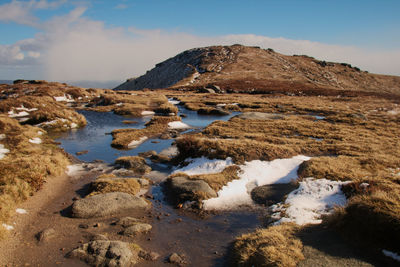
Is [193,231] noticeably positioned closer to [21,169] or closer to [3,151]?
[21,169]

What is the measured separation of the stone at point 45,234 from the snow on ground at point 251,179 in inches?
322

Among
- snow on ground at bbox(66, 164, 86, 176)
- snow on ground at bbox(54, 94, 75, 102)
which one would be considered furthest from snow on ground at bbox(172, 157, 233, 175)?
snow on ground at bbox(54, 94, 75, 102)

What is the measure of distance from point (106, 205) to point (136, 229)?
302 cm

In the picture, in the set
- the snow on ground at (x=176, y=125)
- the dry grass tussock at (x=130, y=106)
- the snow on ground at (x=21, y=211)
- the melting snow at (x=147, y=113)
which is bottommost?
the snow on ground at (x=21, y=211)

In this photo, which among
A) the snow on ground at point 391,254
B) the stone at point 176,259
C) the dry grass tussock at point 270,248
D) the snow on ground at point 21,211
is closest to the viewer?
the snow on ground at point 391,254

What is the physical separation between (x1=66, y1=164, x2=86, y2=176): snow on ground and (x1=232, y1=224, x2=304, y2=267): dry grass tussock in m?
14.7

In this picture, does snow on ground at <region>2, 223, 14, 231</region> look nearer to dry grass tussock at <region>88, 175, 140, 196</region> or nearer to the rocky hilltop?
dry grass tussock at <region>88, 175, 140, 196</region>

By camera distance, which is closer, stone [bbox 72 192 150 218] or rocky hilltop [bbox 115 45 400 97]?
stone [bbox 72 192 150 218]

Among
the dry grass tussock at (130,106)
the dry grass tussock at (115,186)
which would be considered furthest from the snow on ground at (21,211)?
the dry grass tussock at (130,106)

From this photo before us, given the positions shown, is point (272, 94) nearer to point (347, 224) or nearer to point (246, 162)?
point (246, 162)

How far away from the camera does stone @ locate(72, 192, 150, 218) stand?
45.3 ft

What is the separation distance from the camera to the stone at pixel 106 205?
13.8 meters

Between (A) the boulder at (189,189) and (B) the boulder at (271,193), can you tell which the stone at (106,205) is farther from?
(B) the boulder at (271,193)

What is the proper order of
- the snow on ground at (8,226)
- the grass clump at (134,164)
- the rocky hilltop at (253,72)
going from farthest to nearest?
the rocky hilltop at (253,72), the grass clump at (134,164), the snow on ground at (8,226)
